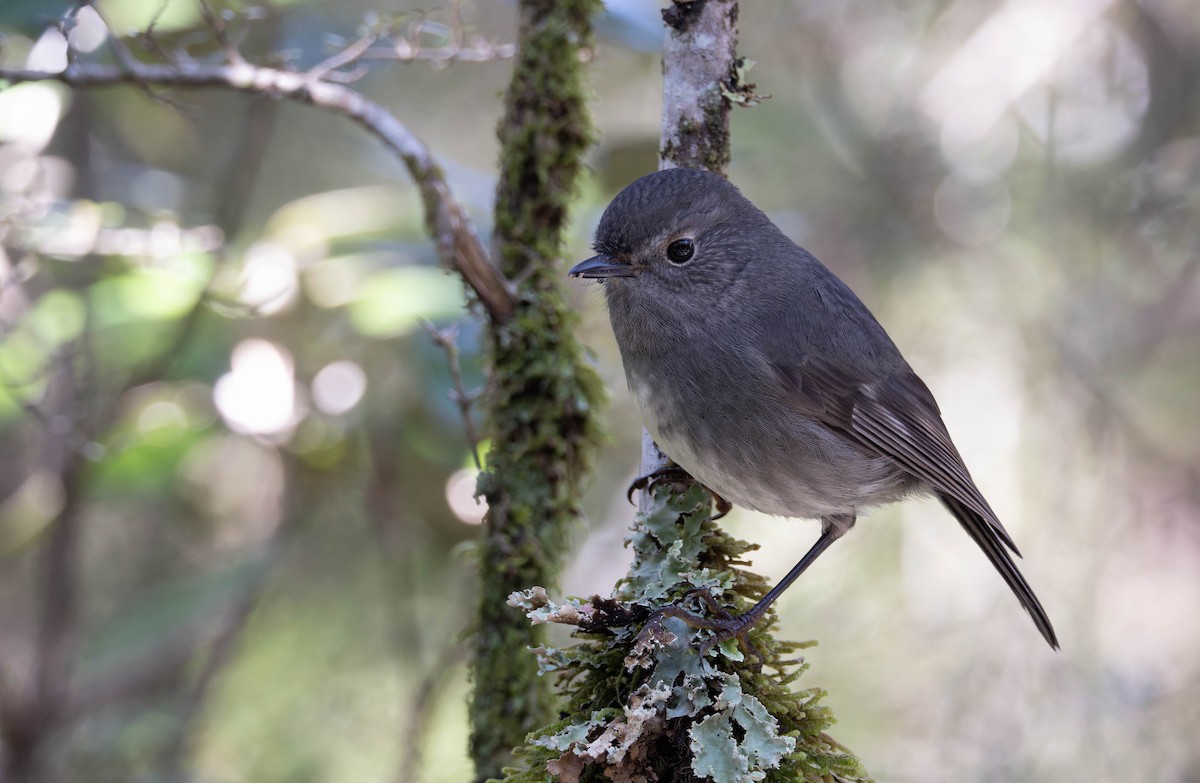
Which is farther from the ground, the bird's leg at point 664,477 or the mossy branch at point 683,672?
the bird's leg at point 664,477

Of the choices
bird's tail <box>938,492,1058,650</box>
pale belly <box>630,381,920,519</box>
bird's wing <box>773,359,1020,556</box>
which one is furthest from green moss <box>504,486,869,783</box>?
bird's tail <box>938,492,1058,650</box>

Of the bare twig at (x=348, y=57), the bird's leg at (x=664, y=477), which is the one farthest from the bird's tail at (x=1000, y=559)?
the bare twig at (x=348, y=57)

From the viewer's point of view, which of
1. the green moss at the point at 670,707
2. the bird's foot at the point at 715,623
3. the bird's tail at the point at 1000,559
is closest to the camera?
the green moss at the point at 670,707

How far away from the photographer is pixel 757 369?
301 cm

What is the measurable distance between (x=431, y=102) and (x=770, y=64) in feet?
7.63

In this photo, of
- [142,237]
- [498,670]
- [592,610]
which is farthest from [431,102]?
[592,610]

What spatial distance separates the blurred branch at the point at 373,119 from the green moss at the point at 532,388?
0.45ft

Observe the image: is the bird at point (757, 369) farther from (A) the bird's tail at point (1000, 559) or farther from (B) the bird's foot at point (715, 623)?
(B) the bird's foot at point (715, 623)

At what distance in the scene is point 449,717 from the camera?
213 inches

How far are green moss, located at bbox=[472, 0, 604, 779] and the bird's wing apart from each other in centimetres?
62

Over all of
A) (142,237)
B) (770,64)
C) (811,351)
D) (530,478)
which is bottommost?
A: (530,478)

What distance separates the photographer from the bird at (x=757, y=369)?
9.44 feet

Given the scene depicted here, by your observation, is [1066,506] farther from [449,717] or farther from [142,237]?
[142,237]

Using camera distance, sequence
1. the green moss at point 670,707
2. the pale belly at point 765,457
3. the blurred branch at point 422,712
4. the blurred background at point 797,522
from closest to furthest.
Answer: the green moss at point 670,707 → the pale belly at point 765,457 → the blurred branch at point 422,712 → the blurred background at point 797,522
